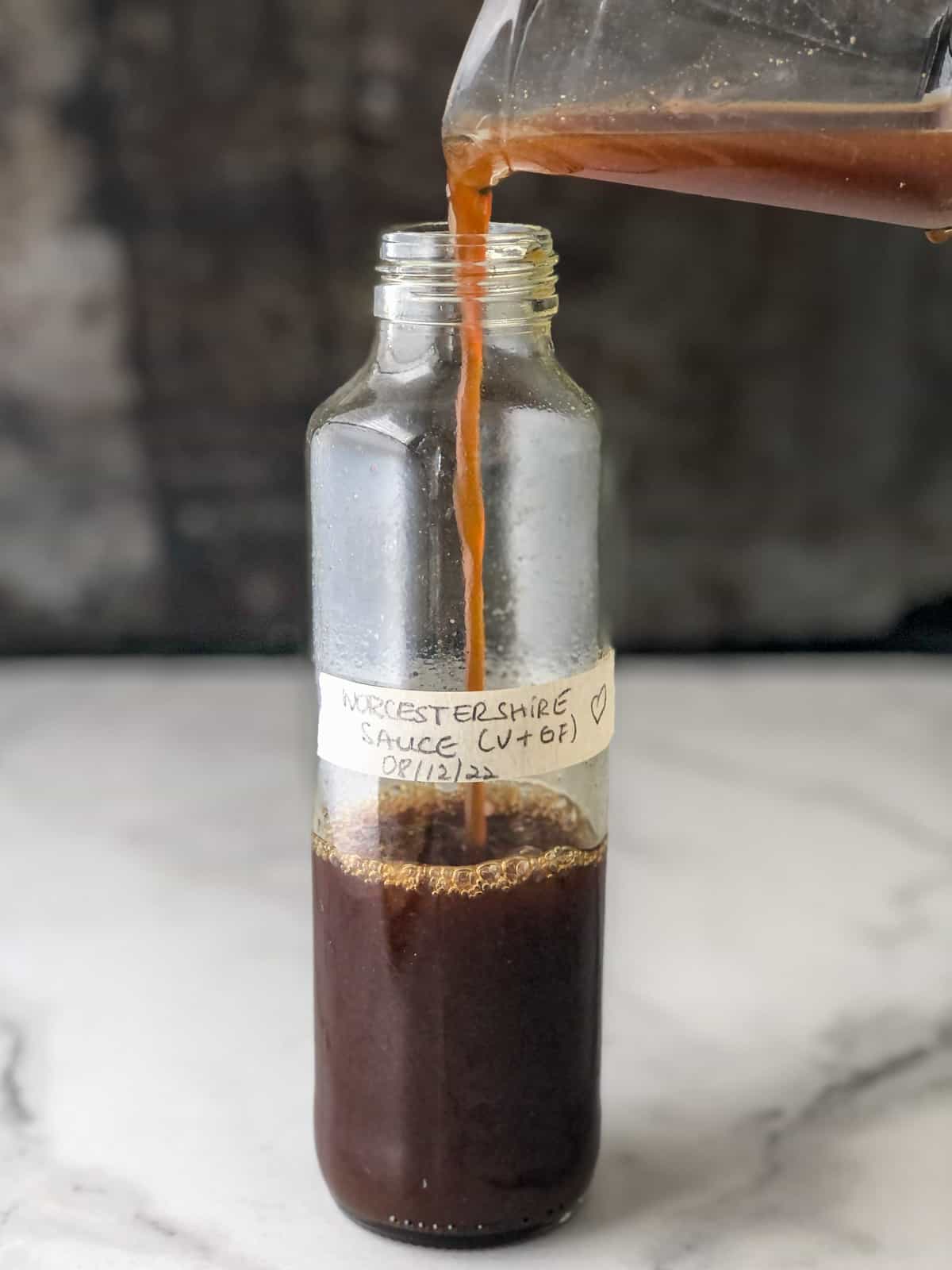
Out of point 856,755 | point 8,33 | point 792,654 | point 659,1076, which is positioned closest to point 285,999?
point 659,1076

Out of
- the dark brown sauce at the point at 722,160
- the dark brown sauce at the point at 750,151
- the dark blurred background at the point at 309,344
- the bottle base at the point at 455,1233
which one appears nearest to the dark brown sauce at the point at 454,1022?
the bottle base at the point at 455,1233

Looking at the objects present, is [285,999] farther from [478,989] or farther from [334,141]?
[334,141]

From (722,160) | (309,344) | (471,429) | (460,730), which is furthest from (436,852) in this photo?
(309,344)

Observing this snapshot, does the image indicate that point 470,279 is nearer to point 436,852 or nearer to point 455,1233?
point 436,852

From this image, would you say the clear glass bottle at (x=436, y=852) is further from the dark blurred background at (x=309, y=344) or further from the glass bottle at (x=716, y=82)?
the dark blurred background at (x=309, y=344)

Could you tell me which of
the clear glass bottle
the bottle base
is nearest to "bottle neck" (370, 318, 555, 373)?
the clear glass bottle

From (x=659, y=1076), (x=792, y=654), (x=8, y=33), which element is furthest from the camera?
(x=792, y=654)
